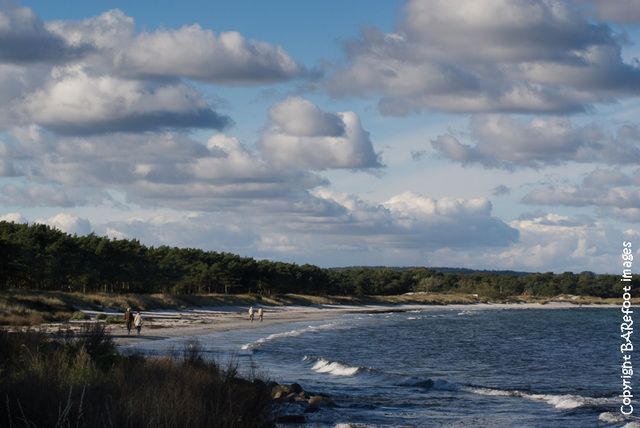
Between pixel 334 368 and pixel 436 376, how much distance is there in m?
4.63

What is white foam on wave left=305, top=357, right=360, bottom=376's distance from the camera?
27.5 m

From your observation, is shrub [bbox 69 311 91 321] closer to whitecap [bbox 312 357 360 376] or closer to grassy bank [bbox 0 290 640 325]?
grassy bank [bbox 0 290 640 325]

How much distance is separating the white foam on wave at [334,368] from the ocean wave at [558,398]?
5.47 m

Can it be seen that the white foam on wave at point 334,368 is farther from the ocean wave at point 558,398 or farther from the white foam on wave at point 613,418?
the white foam on wave at point 613,418

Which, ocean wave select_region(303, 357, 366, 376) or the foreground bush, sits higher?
the foreground bush

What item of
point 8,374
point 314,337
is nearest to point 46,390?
point 8,374

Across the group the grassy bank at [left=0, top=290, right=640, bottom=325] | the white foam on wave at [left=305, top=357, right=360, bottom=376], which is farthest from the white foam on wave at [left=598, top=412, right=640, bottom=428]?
the grassy bank at [left=0, top=290, right=640, bottom=325]

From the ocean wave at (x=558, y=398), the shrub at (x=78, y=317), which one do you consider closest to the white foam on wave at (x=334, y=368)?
the ocean wave at (x=558, y=398)

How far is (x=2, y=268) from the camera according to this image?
59.5 m

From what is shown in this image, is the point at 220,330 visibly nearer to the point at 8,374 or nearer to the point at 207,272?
the point at 8,374

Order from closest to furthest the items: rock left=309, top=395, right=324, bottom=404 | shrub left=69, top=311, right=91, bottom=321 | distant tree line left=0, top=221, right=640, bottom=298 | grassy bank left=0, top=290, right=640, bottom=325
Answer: rock left=309, top=395, right=324, bottom=404
grassy bank left=0, top=290, right=640, bottom=325
shrub left=69, top=311, right=91, bottom=321
distant tree line left=0, top=221, right=640, bottom=298

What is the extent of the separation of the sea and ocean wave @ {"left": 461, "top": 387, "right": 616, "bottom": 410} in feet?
0.12

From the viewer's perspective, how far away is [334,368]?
28.5 m

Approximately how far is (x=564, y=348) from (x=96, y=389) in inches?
1662
